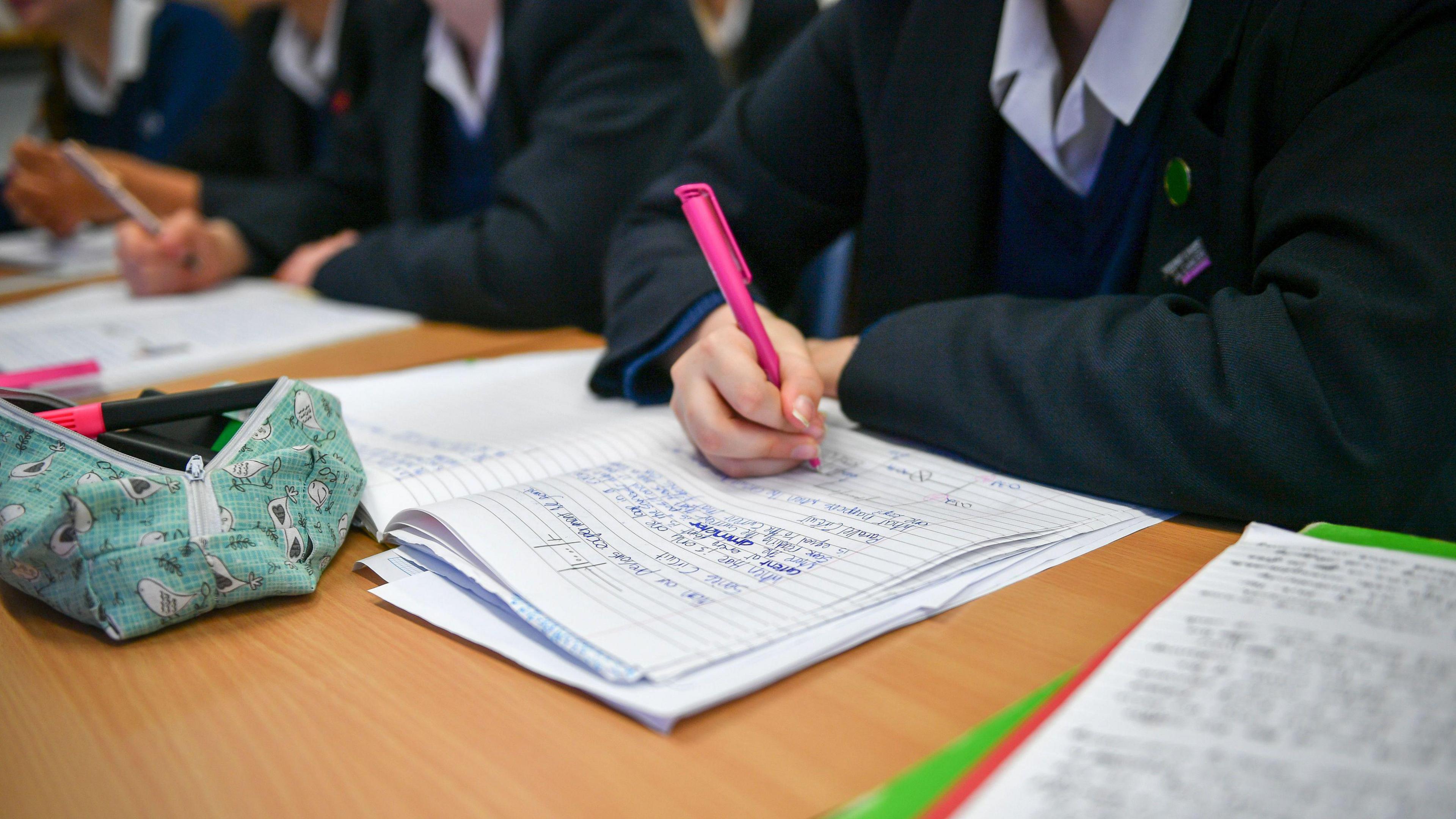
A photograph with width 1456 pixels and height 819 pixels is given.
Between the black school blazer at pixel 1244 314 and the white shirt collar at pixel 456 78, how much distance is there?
832mm

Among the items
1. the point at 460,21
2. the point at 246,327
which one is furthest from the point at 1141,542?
the point at 460,21

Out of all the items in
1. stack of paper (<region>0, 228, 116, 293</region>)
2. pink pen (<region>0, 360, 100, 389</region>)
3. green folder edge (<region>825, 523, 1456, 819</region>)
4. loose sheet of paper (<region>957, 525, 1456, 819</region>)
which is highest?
loose sheet of paper (<region>957, 525, 1456, 819</region>)

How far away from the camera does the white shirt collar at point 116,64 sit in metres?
2.37

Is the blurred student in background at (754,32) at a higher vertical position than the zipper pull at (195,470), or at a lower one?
higher

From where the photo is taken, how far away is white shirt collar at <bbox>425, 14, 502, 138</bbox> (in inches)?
56.7

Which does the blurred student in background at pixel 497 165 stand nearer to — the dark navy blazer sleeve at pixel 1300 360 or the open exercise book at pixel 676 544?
the open exercise book at pixel 676 544

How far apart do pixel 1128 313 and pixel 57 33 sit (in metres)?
3.08

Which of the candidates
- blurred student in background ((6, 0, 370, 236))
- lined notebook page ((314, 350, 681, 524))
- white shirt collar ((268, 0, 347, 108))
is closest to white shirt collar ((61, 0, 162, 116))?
blurred student in background ((6, 0, 370, 236))

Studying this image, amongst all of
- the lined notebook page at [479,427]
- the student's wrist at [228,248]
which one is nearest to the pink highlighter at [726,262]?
the lined notebook page at [479,427]

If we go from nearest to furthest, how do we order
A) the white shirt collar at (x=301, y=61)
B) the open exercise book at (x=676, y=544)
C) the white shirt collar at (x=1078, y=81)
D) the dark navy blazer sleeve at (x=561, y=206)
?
the open exercise book at (x=676, y=544) < the white shirt collar at (x=1078, y=81) < the dark navy blazer sleeve at (x=561, y=206) < the white shirt collar at (x=301, y=61)

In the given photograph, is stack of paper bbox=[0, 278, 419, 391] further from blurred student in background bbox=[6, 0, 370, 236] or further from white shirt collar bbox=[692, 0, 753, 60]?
white shirt collar bbox=[692, 0, 753, 60]

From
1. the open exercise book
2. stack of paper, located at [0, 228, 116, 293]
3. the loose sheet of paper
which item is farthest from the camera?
stack of paper, located at [0, 228, 116, 293]

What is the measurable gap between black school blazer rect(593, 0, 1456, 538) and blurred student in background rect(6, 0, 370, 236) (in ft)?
4.12

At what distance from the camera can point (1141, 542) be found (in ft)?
1.58
